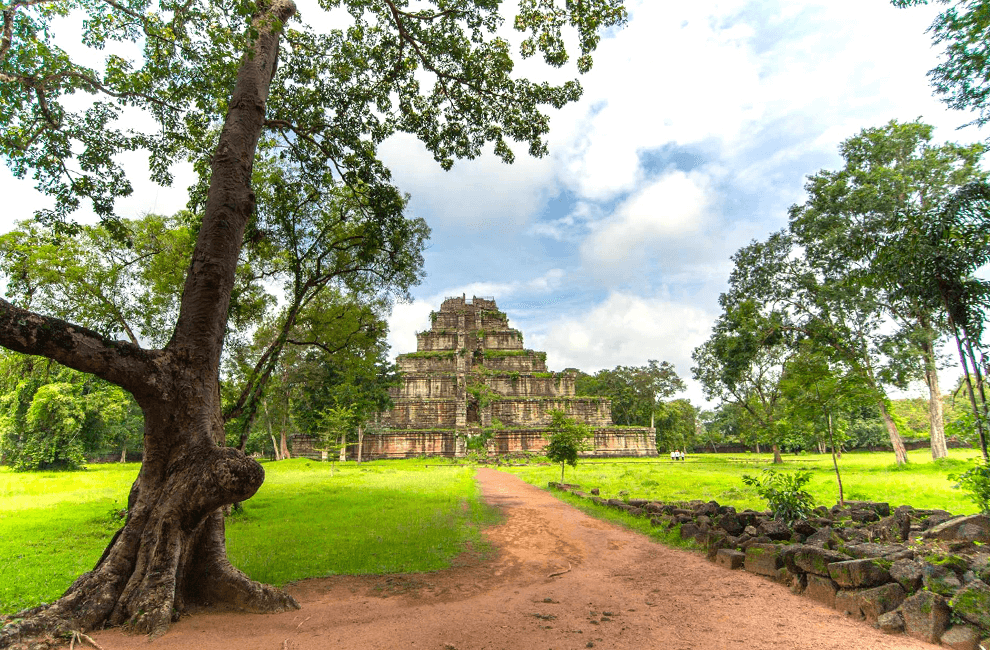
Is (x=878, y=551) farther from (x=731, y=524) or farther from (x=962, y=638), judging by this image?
(x=731, y=524)

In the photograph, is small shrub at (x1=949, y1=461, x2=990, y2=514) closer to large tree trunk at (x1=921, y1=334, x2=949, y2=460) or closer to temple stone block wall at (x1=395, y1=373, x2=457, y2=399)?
large tree trunk at (x1=921, y1=334, x2=949, y2=460)

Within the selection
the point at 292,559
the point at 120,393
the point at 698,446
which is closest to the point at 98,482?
the point at 120,393

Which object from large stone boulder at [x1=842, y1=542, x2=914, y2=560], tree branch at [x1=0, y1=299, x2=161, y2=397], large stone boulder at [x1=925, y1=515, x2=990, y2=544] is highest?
tree branch at [x1=0, y1=299, x2=161, y2=397]

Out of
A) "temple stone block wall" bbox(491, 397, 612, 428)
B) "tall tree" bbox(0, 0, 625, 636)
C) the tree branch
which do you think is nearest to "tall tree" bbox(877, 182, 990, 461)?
"tall tree" bbox(0, 0, 625, 636)

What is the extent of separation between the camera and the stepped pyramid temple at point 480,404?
32562 millimetres

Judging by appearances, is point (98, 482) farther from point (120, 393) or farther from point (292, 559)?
point (292, 559)

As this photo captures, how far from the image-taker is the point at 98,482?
17922 mm

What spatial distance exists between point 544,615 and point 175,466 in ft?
13.3

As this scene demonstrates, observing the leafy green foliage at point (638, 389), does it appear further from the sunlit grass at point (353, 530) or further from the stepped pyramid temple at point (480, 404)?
the sunlit grass at point (353, 530)

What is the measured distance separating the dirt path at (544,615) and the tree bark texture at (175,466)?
1.07 ft

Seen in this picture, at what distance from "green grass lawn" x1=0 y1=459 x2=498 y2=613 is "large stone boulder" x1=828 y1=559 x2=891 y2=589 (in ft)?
16.1

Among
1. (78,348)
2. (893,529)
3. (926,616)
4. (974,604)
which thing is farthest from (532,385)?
(78,348)

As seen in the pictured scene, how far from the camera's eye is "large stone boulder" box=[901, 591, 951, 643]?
3.81 meters

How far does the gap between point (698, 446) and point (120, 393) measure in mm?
54888
